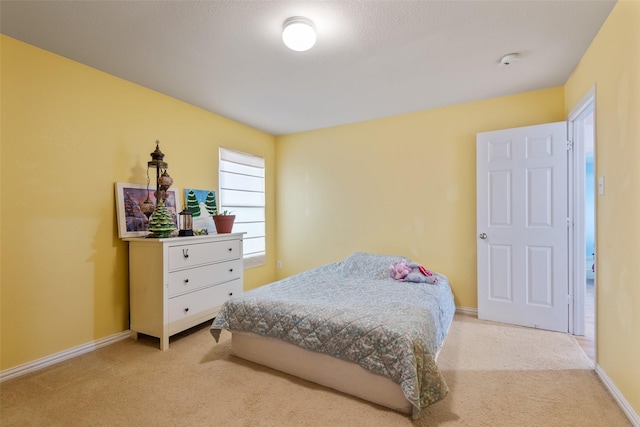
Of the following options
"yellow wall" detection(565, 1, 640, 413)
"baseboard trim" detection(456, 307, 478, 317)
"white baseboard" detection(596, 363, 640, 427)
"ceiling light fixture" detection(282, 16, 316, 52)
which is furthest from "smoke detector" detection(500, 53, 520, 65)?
"baseboard trim" detection(456, 307, 478, 317)

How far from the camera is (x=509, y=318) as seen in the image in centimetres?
301

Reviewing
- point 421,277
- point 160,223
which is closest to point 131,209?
point 160,223

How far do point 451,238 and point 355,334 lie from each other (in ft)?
7.01

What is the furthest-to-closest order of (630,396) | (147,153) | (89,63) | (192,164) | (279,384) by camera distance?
(192,164) < (147,153) < (89,63) < (279,384) < (630,396)

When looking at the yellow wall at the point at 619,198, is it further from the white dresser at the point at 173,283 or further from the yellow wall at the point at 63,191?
the yellow wall at the point at 63,191

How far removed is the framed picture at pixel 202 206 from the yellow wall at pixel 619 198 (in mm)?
3506

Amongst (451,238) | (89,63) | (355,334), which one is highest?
(89,63)

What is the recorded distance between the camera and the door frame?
8.90 ft

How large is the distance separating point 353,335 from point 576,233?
7.83 feet

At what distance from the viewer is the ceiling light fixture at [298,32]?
6.27ft

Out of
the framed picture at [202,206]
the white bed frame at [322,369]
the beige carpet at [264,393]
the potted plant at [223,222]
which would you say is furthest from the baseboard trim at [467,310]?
the framed picture at [202,206]

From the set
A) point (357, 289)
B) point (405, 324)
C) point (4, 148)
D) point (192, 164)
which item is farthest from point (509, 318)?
point (4, 148)

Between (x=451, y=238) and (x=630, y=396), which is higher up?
(x=451, y=238)

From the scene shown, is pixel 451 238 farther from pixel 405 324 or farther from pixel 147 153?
pixel 147 153
